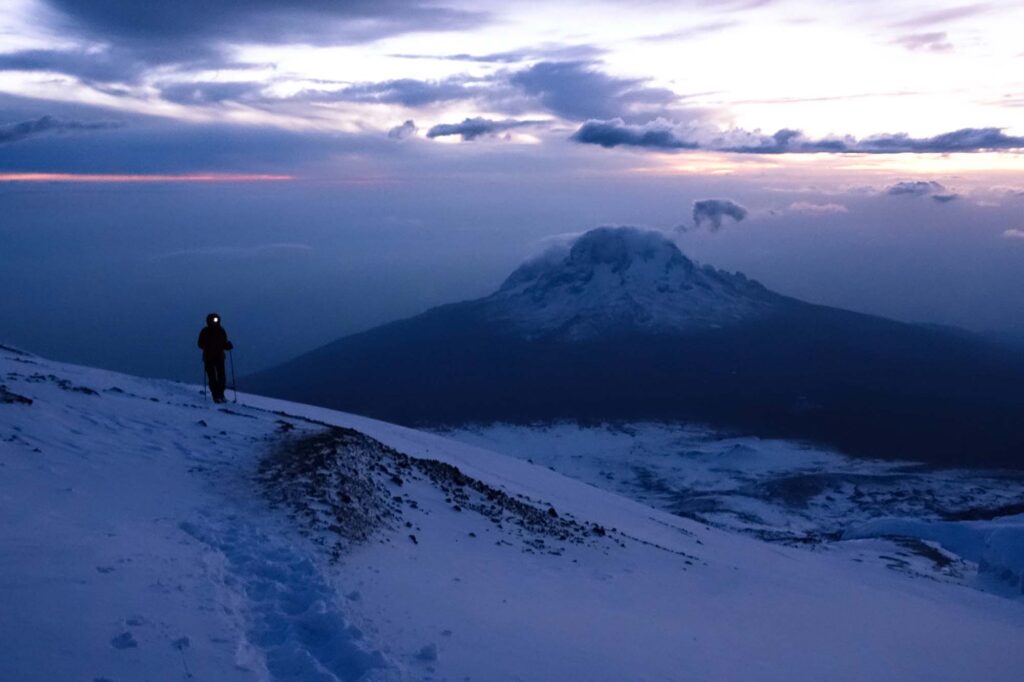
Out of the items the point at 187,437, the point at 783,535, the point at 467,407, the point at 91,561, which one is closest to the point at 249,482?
the point at 187,437

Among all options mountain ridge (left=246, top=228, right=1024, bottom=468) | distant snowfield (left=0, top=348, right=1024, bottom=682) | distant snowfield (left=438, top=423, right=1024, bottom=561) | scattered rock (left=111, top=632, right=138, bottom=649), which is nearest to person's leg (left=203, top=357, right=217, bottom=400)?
distant snowfield (left=0, top=348, right=1024, bottom=682)

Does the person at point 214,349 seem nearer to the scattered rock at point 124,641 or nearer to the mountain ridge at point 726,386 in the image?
the scattered rock at point 124,641

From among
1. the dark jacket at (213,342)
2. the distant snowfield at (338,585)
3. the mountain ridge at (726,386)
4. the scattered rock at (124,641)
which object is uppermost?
the dark jacket at (213,342)

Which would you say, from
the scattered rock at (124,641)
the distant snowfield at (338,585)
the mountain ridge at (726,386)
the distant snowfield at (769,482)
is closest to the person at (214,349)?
the distant snowfield at (338,585)

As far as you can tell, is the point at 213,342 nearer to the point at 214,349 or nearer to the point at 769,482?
the point at 214,349

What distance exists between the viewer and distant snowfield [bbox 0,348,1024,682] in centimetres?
803

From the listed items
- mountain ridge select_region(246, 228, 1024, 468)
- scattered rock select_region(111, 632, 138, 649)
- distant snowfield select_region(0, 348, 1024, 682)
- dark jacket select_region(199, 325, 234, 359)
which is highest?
dark jacket select_region(199, 325, 234, 359)

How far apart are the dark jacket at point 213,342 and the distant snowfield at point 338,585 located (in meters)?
1.68

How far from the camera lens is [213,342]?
848 inches

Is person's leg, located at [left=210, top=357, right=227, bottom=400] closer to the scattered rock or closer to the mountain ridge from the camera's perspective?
the scattered rock

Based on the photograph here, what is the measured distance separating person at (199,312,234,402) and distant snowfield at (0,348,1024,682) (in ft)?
3.08

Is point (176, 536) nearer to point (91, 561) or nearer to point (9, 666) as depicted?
point (91, 561)

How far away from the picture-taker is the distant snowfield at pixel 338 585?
8031mm

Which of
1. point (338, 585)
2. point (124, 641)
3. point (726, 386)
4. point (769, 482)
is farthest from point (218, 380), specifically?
point (726, 386)
